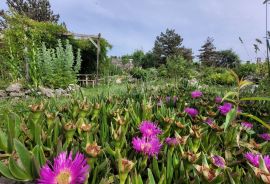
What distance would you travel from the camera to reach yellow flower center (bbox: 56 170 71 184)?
23.6 inches

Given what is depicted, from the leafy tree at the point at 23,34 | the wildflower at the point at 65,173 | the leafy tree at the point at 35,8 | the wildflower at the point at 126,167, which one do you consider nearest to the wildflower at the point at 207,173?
the wildflower at the point at 126,167

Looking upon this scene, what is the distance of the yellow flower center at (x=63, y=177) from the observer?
60 cm

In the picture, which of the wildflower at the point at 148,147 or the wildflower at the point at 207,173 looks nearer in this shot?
the wildflower at the point at 207,173

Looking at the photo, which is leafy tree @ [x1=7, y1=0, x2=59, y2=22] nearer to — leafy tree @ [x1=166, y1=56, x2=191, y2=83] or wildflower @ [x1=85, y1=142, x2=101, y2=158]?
leafy tree @ [x1=166, y1=56, x2=191, y2=83]

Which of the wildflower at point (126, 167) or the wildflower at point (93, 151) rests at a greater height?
the wildflower at point (93, 151)

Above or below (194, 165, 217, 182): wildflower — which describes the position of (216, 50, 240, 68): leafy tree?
above

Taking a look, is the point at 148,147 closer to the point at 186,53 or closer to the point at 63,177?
the point at 63,177

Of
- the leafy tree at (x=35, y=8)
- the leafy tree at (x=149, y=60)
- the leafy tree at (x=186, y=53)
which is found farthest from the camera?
the leafy tree at (x=186, y=53)

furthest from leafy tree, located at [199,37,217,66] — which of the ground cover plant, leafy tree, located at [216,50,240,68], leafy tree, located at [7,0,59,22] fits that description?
the ground cover plant

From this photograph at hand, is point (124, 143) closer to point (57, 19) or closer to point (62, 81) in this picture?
point (62, 81)

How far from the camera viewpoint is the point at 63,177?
61cm

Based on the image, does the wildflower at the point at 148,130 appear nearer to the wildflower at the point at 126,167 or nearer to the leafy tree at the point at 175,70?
Answer: the wildflower at the point at 126,167

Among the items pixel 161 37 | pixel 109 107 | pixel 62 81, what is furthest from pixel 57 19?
pixel 109 107

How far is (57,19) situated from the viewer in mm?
31547
